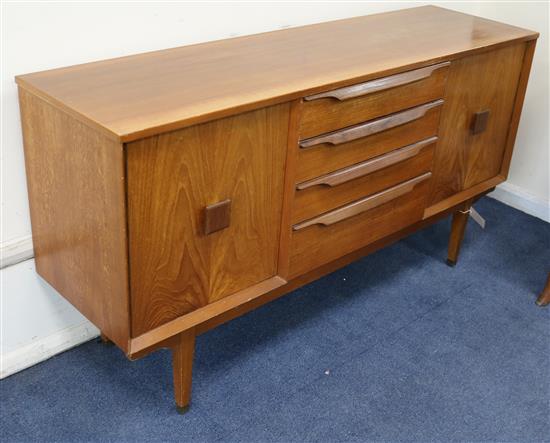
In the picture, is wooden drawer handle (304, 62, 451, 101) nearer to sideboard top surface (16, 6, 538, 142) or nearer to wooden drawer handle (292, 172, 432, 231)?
sideboard top surface (16, 6, 538, 142)

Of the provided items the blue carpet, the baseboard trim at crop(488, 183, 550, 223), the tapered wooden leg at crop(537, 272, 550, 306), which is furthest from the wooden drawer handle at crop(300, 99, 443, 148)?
the baseboard trim at crop(488, 183, 550, 223)

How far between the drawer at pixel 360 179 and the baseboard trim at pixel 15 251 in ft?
1.96

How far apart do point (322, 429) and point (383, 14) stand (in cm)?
119

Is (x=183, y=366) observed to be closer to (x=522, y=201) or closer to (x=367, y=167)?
(x=367, y=167)

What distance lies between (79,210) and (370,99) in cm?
67

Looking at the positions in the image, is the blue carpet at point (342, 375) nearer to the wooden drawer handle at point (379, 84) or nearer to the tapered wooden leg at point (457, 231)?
the tapered wooden leg at point (457, 231)

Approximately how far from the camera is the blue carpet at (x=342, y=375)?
1.66m

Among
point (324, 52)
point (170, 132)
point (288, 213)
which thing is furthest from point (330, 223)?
point (170, 132)

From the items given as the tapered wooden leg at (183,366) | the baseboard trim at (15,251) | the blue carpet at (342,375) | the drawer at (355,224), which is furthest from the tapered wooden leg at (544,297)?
the baseboard trim at (15,251)

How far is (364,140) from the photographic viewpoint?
1.66m

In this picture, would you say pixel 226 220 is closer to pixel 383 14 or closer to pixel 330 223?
pixel 330 223

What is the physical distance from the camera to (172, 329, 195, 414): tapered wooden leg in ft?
5.09


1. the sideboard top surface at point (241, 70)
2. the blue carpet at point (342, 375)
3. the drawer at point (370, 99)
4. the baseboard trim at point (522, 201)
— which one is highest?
the sideboard top surface at point (241, 70)

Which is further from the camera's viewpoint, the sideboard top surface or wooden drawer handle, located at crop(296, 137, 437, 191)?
wooden drawer handle, located at crop(296, 137, 437, 191)
